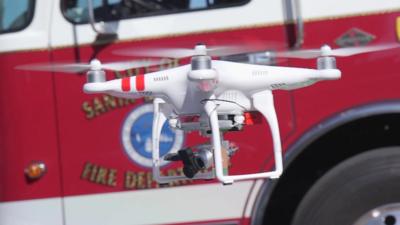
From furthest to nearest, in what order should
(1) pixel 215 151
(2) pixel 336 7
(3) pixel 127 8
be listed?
(3) pixel 127 8 → (2) pixel 336 7 → (1) pixel 215 151

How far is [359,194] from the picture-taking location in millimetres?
3373

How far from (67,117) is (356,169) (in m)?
1.41

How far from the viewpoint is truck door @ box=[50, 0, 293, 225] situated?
3.35m

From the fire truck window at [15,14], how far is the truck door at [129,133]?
0.44 feet

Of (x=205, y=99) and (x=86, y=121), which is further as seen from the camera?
(x=86, y=121)

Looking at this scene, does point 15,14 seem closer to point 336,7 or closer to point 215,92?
point 336,7

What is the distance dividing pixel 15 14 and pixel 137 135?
844 mm

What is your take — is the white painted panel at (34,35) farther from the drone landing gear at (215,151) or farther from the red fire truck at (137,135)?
the drone landing gear at (215,151)

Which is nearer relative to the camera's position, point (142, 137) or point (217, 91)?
point (217, 91)

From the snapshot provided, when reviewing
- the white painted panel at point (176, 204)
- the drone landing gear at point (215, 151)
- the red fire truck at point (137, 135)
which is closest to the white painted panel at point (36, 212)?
the red fire truck at point (137, 135)

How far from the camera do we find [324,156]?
3.51 m

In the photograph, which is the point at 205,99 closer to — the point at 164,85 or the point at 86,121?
the point at 164,85

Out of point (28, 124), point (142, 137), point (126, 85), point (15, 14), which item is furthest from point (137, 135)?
point (126, 85)

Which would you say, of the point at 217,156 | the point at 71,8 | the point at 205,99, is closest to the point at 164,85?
the point at 205,99
